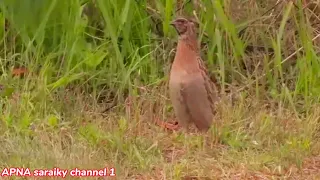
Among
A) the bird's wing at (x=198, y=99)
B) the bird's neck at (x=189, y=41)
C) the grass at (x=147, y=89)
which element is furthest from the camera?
the bird's neck at (x=189, y=41)

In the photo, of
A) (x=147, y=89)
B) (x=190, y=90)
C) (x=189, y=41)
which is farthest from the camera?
(x=147, y=89)

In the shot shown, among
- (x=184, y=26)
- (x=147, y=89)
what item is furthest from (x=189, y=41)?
(x=147, y=89)

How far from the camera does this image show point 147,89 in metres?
5.59

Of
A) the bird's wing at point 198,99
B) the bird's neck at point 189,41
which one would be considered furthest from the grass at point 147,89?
the bird's neck at point 189,41

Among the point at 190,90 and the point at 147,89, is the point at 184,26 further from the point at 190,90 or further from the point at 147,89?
the point at 147,89

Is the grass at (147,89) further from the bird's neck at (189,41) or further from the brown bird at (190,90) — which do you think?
the bird's neck at (189,41)

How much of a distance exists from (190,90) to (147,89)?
0.63 metres

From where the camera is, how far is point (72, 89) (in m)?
5.56

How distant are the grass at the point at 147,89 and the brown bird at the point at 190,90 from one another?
11 cm

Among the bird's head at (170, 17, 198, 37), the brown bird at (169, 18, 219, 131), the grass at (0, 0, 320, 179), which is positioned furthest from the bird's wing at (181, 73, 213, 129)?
the bird's head at (170, 17, 198, 37)

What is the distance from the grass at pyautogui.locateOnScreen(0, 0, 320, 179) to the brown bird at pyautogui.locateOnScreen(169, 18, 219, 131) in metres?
0.11

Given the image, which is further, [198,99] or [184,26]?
[184,26]

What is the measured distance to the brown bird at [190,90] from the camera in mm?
5016

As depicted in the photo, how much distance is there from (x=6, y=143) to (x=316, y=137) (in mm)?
1659
